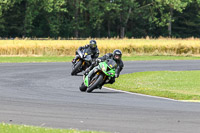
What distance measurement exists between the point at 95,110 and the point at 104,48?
31.5 meters

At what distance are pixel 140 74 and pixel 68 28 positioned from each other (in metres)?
52.8

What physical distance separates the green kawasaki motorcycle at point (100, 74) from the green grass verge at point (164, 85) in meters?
1.60

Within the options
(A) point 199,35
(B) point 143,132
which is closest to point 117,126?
(B) point 143,132

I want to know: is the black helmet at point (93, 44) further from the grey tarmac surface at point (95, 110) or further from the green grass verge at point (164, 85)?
the grey tarmac surface at point (95, 110)

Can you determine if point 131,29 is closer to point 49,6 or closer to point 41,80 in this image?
point 49,6

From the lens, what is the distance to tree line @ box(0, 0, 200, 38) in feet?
243

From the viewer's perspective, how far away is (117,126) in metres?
10.2

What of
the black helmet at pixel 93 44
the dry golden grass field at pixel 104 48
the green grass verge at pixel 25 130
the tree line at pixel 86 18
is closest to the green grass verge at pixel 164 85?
the black helmet at pixel 93 44

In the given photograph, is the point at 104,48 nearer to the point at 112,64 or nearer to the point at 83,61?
the point at 83,61

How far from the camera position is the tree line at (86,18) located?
74000 mm

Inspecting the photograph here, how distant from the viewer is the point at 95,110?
1252 cm

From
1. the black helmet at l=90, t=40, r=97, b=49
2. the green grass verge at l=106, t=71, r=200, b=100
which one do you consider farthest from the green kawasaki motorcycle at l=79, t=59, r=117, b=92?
the black helmet at l=90, t=40, r=97, b=49

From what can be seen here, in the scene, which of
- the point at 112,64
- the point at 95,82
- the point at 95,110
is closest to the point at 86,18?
the point at 95,82

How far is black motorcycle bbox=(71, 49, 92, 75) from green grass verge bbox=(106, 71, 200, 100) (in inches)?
69.7
